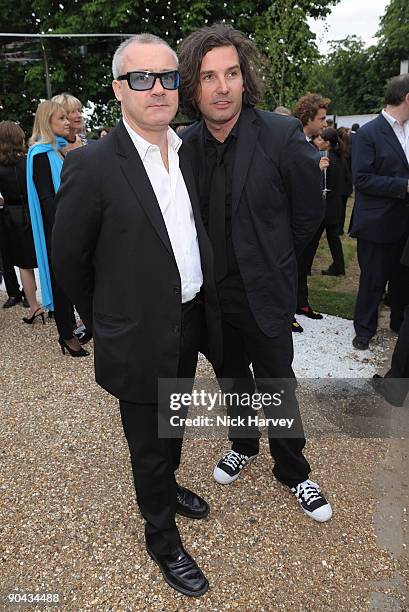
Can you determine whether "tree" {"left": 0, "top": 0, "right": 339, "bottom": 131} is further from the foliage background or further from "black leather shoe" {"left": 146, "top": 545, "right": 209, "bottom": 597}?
"black leather shoe" {"left": 146, "top": 545, "right": 209, "bottom": 597}

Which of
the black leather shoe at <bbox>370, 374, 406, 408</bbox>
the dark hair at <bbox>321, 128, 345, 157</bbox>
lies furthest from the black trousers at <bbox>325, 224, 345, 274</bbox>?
the black leather shoe at <bbox>370, 374, 406, 408</bbox>

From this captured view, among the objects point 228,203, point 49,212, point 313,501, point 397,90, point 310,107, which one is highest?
point 397,90

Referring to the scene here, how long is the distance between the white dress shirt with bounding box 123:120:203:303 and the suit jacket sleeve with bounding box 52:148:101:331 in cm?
25

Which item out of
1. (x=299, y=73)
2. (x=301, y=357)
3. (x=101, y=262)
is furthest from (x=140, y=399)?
(x=299, y=73)

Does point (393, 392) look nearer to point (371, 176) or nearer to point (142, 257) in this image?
point (371, 176)

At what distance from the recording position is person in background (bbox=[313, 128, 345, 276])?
6547 millimetres

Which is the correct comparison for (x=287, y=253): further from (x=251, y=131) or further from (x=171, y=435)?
(x=171, y=435)

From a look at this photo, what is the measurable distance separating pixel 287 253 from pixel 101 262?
900 millimetres

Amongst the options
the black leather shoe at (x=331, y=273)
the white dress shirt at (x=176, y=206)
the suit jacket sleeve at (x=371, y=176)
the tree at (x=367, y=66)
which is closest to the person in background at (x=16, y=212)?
the suit jacket sleeve at (x=371, y=176)

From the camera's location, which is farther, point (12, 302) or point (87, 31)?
point (87, 31)

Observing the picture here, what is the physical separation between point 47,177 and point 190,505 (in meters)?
2.97

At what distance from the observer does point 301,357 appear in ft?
14.9

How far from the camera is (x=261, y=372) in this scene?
2551 mm

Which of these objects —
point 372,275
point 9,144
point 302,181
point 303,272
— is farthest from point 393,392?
point 9,144
